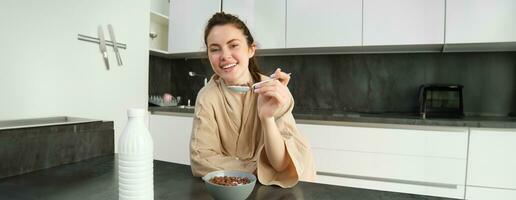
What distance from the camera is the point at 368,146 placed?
1.81 metres

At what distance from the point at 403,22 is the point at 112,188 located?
191 centimetres

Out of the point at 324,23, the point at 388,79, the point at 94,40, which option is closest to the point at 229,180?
the point at 94,40

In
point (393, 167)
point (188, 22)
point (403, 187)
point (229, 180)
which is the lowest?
point (403, 187)

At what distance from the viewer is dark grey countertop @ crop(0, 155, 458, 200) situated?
0.67 metres

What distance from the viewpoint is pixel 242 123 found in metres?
1.02

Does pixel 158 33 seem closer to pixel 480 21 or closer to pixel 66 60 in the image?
pixel 66 60

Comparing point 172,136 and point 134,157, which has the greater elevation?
point 134,157

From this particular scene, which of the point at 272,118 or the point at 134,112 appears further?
the point at 272,118

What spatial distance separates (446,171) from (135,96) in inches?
80.6

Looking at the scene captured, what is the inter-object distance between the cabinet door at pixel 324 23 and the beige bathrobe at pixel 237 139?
4.15ft

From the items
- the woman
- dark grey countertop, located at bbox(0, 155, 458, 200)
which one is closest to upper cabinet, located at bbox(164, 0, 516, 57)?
the woman

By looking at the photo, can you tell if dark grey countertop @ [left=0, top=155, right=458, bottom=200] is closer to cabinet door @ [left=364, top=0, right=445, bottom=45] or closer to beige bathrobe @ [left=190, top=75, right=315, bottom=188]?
beige bathrobe @ [left=190, top=75, right=315, bottom=188]

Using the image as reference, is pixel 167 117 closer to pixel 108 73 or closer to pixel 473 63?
pixel 108 73

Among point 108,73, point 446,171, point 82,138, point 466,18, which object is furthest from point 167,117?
point 466,18
